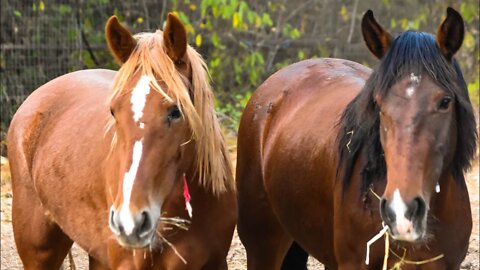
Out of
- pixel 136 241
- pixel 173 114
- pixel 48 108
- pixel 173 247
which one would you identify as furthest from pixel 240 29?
pixel 136 241

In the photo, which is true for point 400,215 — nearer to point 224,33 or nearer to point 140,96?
point 140,96

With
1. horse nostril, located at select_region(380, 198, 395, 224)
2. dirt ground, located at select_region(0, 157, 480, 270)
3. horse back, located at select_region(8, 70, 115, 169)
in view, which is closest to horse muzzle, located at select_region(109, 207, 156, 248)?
horse nostril, located at select_region(380, 198, 395, 224)

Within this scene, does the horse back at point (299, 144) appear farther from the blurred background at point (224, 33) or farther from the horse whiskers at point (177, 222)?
the blurred background at point (224, 33)

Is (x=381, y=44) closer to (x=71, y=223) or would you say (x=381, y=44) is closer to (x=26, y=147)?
(x=71, y=223)

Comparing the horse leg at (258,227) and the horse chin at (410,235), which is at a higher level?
the horse chin at (410,235)

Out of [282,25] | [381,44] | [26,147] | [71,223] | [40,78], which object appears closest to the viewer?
[381,44]

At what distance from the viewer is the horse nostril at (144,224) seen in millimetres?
3574

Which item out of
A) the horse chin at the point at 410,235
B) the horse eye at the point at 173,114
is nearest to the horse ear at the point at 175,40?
the horse eye at the point at 173,114

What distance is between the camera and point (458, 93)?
382cm

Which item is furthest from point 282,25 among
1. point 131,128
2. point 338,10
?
point 131,128

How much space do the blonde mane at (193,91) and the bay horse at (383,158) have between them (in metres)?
0.56

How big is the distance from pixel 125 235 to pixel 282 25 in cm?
771

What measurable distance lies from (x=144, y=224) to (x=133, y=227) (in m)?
0.07

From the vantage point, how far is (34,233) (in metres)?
4.98
